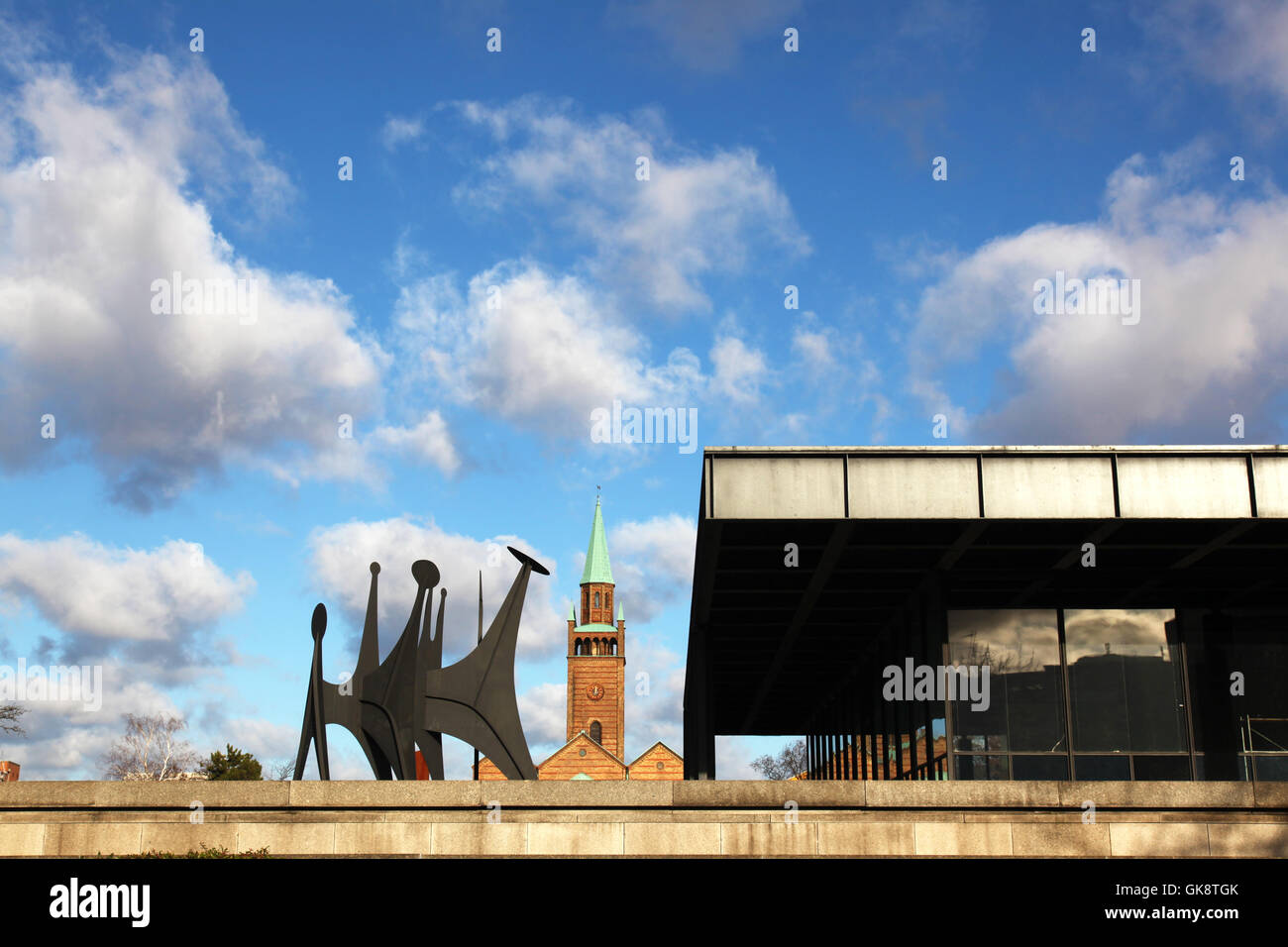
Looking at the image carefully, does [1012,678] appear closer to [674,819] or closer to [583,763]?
[674,819]

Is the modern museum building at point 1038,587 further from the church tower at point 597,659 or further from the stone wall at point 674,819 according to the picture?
the church tower at point 597,659

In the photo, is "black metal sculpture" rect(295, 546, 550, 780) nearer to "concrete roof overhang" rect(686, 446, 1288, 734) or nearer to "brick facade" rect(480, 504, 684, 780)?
"concrete roof overhang" rect(686, 446, 1288, 734)

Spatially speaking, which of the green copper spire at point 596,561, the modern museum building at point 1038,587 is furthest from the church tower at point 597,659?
the modern museum building at point 1038,587

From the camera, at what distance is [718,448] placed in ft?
68.8

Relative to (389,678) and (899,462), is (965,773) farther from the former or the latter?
(389,678)

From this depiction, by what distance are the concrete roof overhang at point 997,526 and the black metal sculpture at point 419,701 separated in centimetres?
531

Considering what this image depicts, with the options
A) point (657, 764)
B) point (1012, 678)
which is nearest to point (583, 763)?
point (657, 764)

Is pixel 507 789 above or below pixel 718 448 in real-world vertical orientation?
below

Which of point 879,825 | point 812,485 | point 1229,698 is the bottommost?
point 879,825

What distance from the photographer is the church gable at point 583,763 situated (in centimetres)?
14375
